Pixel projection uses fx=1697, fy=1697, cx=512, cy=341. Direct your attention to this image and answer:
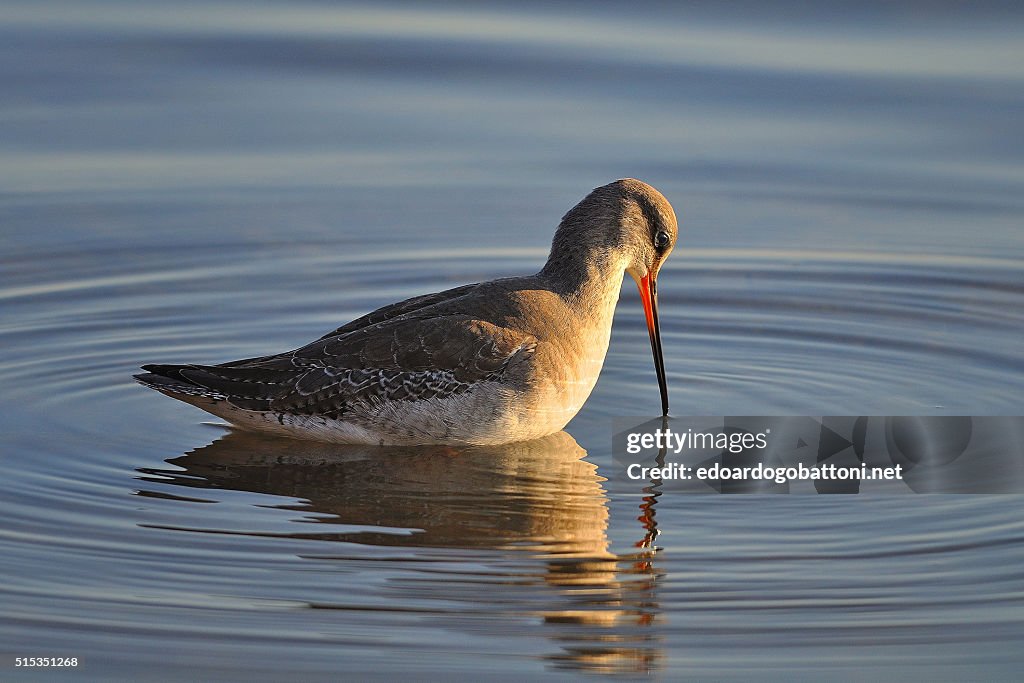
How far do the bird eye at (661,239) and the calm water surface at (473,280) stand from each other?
0.88 m

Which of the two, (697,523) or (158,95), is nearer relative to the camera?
(697,523)

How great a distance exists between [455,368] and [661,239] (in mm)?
1565

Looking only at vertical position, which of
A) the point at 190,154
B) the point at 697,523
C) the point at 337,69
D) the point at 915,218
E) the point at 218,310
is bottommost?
the point at 697,523

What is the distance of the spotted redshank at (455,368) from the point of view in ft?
29.6

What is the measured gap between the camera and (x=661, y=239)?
32.1ft

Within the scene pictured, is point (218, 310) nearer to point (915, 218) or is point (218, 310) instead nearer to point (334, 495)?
point (334, 495)

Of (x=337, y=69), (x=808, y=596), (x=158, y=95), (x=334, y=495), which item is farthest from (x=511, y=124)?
(x=808, y=596)

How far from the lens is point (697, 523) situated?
316 inches

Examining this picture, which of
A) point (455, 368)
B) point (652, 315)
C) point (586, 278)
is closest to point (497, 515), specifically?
point (455, 368)

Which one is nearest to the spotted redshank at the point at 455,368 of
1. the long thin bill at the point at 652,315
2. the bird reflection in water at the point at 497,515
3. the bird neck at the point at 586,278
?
the bird neck at the point at 586,278

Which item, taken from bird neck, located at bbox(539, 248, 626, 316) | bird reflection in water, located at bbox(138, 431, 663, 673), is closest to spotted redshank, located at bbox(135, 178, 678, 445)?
bird neck, located at bbox(539, 248, 626, 316)

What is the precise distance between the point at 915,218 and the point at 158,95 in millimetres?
6488

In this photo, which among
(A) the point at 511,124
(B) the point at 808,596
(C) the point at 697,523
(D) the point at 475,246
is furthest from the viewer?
(A) the point at 511,124

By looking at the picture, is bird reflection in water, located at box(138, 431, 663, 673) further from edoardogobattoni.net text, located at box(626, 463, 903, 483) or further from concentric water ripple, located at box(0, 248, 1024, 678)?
edoardogobattoni.net text, located at box(626, 463, 903, 483)
